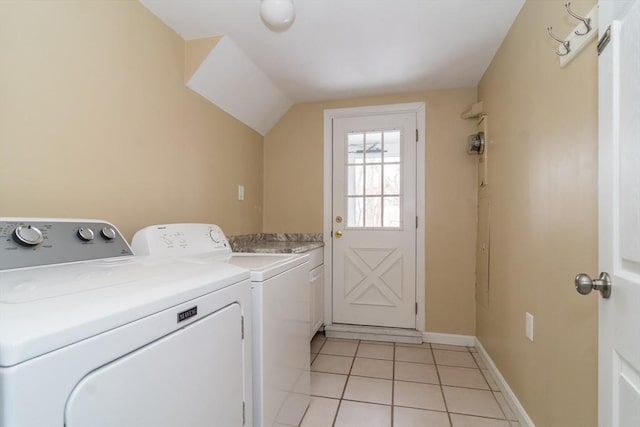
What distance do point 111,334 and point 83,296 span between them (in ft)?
0.40

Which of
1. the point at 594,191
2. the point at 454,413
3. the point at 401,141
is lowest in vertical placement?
the point at 454,413

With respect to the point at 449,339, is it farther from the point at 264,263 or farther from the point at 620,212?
the point at 620,212

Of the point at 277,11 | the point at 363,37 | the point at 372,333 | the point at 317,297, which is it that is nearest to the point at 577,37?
the point at 363,37

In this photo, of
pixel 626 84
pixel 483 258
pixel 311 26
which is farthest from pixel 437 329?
pixel 311 26

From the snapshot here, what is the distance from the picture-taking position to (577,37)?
1.08 metres

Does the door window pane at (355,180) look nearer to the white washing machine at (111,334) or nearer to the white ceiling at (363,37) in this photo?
the white ceiling at (363,37)

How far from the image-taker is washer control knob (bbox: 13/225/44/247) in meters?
0.89

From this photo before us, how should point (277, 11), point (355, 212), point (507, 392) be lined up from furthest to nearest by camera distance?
1. point (355, 212)
2. point (507, 392)
3. point (277, 11)

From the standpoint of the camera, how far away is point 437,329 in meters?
2.59

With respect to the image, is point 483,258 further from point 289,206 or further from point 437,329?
point 289,206

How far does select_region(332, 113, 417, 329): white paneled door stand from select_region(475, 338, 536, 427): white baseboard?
0.61 metres

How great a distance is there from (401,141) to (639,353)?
225cm

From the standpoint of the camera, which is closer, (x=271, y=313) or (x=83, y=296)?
(x=83, y=296)

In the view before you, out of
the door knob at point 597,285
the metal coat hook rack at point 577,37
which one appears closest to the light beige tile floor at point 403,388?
the door knob at point 597,285
